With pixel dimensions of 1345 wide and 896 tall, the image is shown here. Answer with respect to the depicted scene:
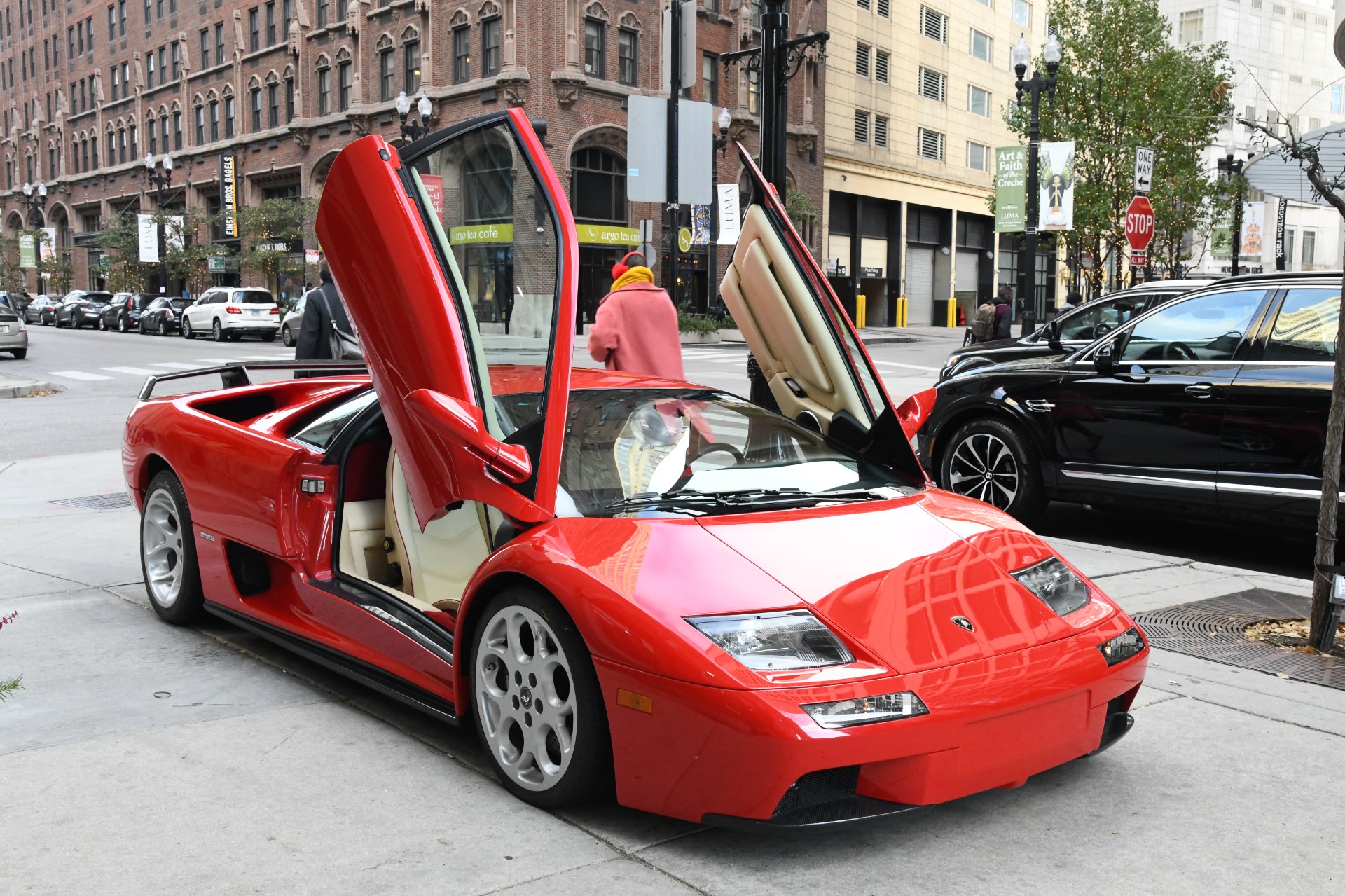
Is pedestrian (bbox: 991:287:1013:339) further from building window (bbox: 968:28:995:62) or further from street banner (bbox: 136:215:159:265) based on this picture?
street banner (bbox: 136:215:159:265)

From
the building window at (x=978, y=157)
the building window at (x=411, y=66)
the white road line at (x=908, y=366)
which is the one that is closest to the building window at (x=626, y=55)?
the building window at (x=411, y=66)

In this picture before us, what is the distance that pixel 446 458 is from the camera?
389cm

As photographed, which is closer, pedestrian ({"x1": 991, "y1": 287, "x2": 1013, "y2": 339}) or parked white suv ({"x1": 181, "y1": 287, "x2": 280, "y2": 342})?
pedestrian ({"x1": 991, "y1": 287, "x2": 1013, "y2": 339})

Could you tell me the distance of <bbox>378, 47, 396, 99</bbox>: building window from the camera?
4569 centimetres

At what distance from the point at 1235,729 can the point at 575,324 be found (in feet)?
9.02

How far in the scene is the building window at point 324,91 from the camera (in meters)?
49.4

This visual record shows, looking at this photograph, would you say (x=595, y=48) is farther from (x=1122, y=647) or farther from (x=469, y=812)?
(x=469, y=812)

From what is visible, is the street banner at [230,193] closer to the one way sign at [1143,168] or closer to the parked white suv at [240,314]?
the parked white suv at [240,314]

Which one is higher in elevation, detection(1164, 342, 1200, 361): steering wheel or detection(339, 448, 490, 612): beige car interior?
detection(1164, 342, 1200, 361): steering wheel

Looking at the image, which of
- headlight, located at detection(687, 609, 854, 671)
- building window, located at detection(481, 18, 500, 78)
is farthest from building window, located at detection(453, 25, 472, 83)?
headlight, located at detection(687, 609, 854, 671)

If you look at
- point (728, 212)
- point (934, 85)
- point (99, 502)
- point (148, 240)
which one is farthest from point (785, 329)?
point (934, 85)

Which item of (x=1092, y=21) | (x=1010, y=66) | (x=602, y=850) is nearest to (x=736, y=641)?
(x=602, y=850)

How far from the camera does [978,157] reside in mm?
60375

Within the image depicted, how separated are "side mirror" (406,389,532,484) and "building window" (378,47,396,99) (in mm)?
44876
